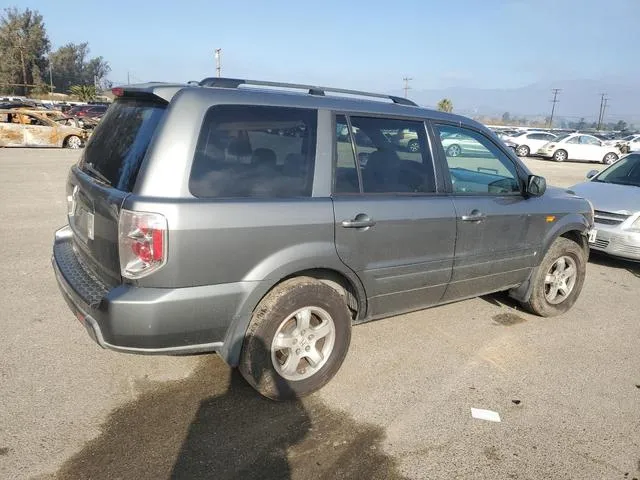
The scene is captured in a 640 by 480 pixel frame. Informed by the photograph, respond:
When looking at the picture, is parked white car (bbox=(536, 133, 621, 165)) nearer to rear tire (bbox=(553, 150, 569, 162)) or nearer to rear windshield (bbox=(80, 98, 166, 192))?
rear tire (bbox=(553, 150, 569, 162))

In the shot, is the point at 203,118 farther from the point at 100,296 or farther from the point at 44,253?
the point at 44,253

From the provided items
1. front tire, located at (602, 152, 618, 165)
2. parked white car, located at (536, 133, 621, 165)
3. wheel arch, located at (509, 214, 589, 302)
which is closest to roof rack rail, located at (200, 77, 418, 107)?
wheel arch, located at (509, 214, 589, 302)

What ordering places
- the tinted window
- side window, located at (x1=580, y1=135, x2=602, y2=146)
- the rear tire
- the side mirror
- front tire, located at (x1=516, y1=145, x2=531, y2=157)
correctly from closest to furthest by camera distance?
1. the tinted window
2. the side mirror
3. the rear tire
4. side window, located at (x1=580, y1=135, x2=602, y2=146)
5. front tire, located at (x1=516, y1=145, x2=531, y2=157)

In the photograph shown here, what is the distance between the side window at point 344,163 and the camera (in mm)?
3238

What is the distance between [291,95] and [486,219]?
1847mm

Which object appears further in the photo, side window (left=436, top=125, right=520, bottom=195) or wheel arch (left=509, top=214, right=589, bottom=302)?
wheel arch (left=509, top=214, right=589, bottom=302)

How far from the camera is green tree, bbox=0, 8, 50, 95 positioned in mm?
73812

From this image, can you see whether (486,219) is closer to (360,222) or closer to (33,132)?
(360,222)

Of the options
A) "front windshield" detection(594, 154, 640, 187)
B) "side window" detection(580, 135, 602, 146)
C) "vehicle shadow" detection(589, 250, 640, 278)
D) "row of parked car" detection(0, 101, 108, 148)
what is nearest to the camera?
"vehicle shadow" detection(589, 250, 640, 278)

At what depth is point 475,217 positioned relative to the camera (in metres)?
3.89

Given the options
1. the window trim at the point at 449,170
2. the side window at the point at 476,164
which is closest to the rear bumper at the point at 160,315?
the window trim at the point at 449,170

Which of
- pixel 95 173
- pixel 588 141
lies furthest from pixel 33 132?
pixel 588 141

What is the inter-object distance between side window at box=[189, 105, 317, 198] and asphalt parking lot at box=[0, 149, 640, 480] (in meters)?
1.37

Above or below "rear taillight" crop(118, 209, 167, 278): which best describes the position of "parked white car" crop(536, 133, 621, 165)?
below
